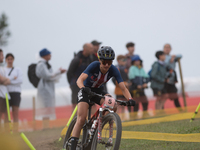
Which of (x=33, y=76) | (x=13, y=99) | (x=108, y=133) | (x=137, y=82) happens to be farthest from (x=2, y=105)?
(x=108, y=133)

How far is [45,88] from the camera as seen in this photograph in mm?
10242

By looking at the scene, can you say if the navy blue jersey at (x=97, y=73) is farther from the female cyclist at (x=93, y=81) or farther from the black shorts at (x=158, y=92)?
the black shorts at (x=158, y=92)

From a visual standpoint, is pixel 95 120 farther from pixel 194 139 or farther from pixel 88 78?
pixel 194 139

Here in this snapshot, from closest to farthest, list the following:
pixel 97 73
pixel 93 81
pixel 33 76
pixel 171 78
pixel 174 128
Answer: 1. pixel 97 73
2. pixel 93 81
3. pixel 174 128
4. pixel 33 76
5. pixel 171 78

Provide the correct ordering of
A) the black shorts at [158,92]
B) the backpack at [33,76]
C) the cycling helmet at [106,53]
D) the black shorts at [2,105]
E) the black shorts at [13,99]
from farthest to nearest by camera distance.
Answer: the black shorts at [158,92]
the backpack at [33,76]
the black shorts at [13,99]
the black shorts at [2,105]
the cycling helmet at [106,53]

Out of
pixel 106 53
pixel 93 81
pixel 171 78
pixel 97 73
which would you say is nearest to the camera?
pixel 106 53

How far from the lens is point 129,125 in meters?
9.33

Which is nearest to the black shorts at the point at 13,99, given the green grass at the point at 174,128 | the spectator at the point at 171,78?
the green grass at the point at 174,128

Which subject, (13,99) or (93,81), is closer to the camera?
(93,81)

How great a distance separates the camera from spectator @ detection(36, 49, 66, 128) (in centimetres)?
1008

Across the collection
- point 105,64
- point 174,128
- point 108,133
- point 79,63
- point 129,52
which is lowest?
point 174,128

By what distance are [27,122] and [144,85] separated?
3.90 meters

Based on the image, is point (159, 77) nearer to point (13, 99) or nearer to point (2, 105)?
point (13, 99)

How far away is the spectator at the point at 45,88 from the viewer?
33.1ft
